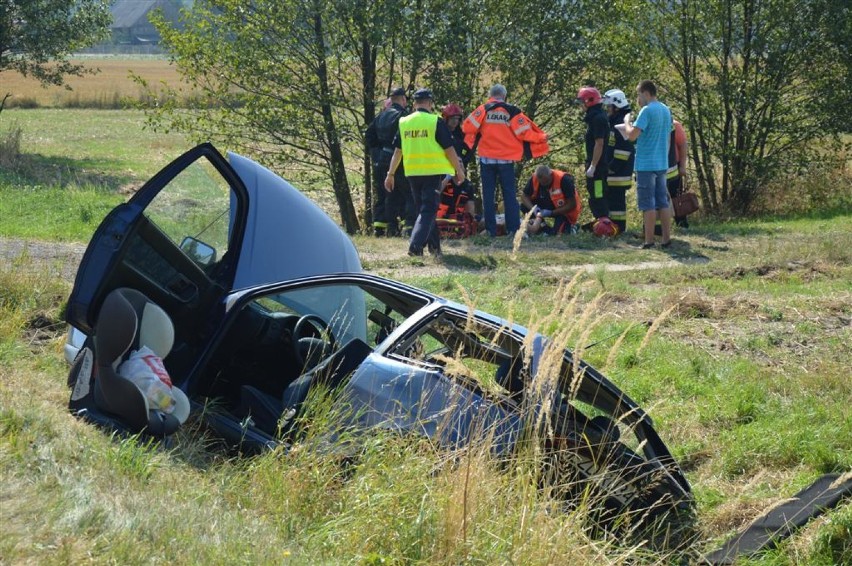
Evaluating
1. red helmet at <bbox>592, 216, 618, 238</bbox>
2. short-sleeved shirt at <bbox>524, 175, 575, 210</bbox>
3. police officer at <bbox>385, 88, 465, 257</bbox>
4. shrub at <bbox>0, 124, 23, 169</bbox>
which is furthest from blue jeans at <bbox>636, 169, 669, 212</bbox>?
shrub at <bbox>0, 124, 23, 169</bbox>

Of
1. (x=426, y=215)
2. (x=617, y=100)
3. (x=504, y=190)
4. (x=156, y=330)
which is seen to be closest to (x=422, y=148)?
(x=426, y=215)

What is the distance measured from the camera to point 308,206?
6957 millimetres

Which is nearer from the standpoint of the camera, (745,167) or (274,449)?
(274,449)

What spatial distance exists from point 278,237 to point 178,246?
79 cm

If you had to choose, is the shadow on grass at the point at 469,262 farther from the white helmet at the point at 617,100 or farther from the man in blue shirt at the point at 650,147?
the white helmet at the point at 617,100

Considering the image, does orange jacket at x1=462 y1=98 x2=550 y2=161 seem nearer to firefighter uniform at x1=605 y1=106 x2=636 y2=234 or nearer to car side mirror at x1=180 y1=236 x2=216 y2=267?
firefighter uniform at x1=605 y1=106 x2=636 y2=234

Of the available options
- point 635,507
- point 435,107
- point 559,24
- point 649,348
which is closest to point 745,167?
point 559,24

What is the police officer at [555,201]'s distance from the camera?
13742mm

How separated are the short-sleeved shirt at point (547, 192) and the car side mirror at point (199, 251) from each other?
321 inches

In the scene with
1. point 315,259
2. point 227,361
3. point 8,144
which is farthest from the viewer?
point 8,144

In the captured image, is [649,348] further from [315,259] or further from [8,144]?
[8,144]

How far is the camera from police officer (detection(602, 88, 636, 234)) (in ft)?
44.4

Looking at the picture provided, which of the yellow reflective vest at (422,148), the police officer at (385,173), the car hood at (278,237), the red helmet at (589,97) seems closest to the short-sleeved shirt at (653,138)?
the red helmet at (589,97)

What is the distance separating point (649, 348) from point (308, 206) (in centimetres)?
302
